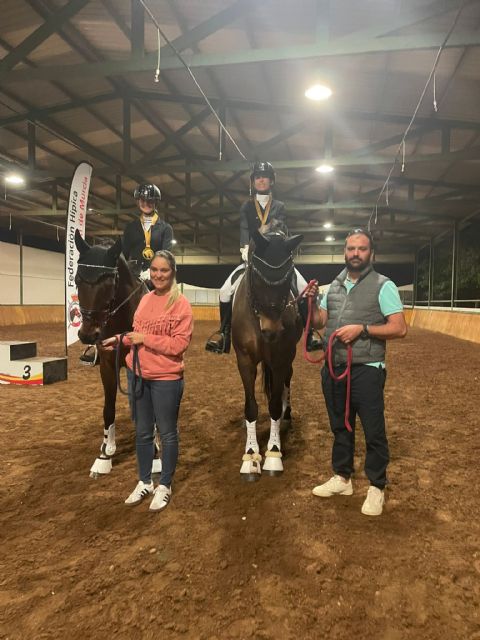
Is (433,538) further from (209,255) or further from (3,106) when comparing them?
(209,255)

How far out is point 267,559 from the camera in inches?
89.0

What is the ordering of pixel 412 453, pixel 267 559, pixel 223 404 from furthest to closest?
pixel 223 404 → pixel 412 453 → pixel 267 559

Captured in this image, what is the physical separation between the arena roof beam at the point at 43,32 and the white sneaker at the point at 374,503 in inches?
302

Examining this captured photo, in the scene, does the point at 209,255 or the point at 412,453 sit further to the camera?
the point at 209,255

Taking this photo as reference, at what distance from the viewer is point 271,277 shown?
300 cm

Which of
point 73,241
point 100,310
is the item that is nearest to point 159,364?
point 100,310

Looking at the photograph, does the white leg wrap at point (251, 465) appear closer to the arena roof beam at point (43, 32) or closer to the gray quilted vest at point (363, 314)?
the gray quilted vest at point (363, 314)

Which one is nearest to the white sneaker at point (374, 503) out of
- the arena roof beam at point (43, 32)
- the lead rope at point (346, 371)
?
the lead rope at point (346, 371)

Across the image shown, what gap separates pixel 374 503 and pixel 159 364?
181 cm

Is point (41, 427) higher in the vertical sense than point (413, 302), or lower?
lower

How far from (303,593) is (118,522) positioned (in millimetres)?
1333

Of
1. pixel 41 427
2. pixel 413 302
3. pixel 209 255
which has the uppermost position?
pixel 209 255

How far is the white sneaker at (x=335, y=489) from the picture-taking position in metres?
2.96

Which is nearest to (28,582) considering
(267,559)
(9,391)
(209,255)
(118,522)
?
(118,522)
